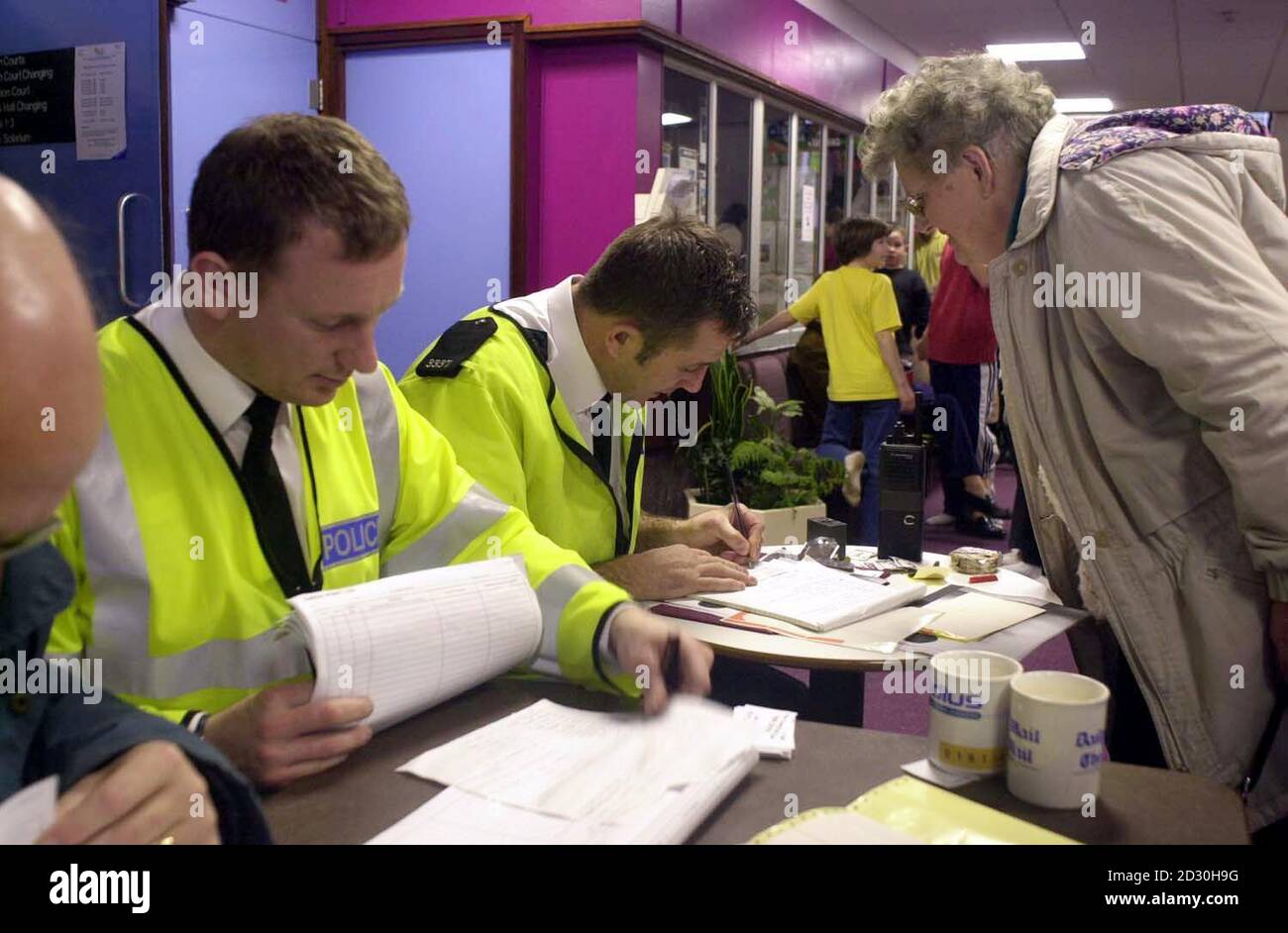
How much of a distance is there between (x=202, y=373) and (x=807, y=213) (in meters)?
6.41

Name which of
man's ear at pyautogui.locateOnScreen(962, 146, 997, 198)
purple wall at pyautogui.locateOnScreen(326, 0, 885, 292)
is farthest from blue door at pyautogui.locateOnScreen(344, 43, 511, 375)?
man's ear at pyautogui.locateOnScreen(962, 146, 997, 198)

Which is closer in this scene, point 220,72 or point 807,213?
point 220,72

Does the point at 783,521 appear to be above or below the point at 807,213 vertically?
below

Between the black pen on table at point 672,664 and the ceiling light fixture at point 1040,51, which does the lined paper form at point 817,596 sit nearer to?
the black pen on table at point 672,664

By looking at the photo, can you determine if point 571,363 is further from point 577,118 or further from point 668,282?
point 577,118

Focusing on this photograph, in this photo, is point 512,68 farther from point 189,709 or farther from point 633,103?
point 189,709

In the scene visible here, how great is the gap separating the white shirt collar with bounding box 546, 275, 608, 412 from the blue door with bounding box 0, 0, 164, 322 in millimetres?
2088

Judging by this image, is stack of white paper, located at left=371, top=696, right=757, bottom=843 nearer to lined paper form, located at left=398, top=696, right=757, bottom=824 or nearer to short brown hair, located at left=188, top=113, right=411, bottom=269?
lined paper form, located at left=398, top=696, right=757, bottom=824

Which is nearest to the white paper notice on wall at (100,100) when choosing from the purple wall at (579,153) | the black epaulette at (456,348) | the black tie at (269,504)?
the purple wall at (579,153)

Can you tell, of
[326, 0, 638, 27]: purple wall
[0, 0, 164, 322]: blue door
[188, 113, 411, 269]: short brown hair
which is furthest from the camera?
[326, 0, 638, 27]: purple wall

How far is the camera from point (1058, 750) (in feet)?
3.59

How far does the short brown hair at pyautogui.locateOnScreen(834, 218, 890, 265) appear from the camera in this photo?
5.51m

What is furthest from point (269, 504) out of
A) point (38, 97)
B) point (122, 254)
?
point (38, 97)

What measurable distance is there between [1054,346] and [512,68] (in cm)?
348
